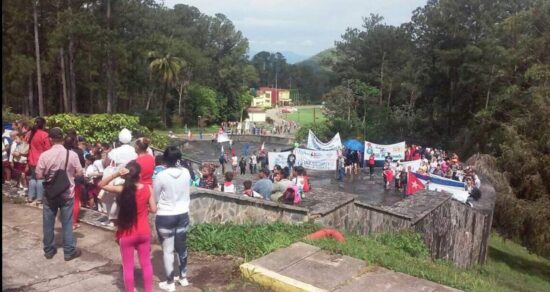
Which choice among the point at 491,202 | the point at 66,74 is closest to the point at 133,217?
the point at 491,202

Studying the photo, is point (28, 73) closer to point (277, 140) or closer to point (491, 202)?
point (277, 140)

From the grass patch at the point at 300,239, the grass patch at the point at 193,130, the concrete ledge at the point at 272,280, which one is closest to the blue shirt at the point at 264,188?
the grass patch at the point at 300,239

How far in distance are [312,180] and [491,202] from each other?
8122mm

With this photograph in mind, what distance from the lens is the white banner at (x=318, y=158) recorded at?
2142cm

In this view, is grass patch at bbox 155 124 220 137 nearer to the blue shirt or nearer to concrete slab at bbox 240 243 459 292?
the blue shirt

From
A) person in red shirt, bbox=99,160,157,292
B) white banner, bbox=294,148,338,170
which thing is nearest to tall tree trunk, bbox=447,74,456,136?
white banner, bbox=294,148,338,170

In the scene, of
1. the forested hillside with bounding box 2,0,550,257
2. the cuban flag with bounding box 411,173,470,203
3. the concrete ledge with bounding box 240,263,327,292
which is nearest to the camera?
the concrete ledge with bounding box 240,263,327,292

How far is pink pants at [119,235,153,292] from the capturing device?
14.7 ft

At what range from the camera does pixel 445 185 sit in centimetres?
1596

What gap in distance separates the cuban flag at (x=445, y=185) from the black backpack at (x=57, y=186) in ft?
38.2

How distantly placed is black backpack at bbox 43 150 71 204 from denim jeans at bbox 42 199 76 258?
12 cm

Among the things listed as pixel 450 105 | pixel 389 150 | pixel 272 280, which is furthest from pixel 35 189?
pixel 450 105

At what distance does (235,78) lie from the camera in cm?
7081

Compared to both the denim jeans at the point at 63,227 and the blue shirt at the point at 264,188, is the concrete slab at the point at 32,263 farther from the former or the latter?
the blue shirt at the point at 264,188
